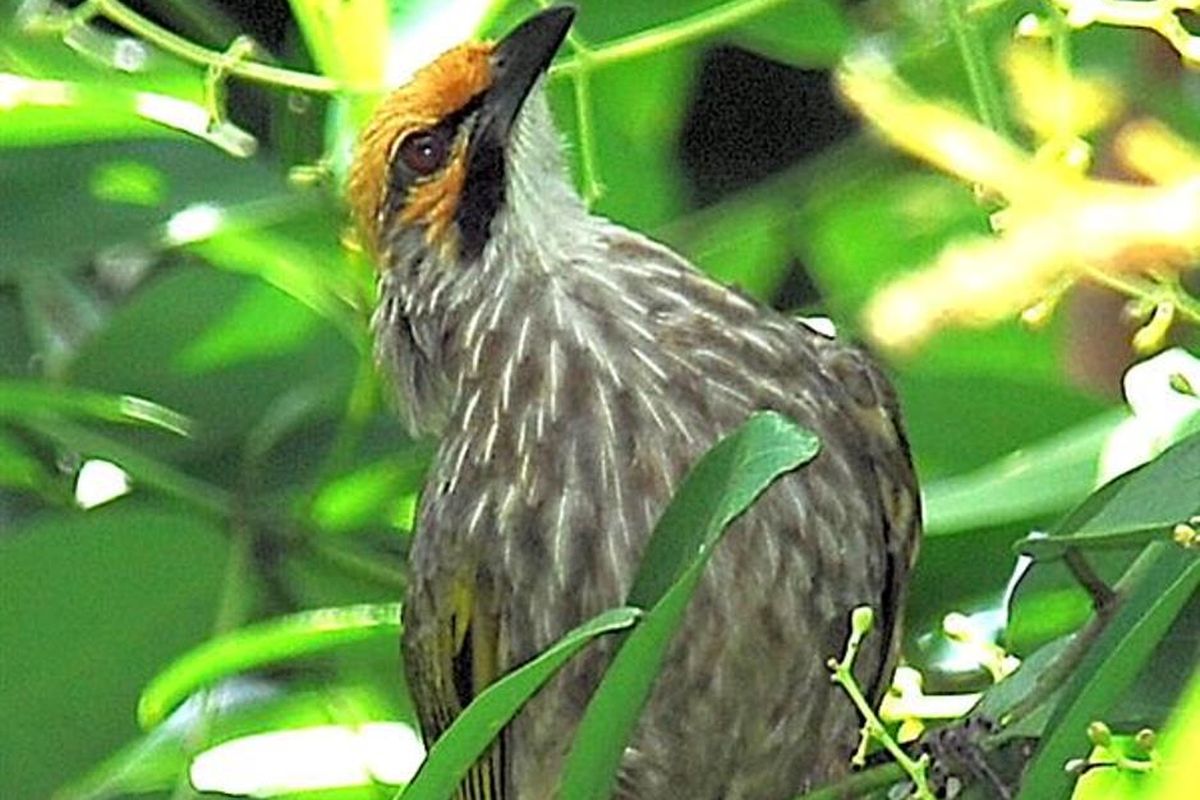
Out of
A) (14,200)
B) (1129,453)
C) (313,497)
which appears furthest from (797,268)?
(1129,453)

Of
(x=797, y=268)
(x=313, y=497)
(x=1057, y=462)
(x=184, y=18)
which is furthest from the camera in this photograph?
(x=184, y=18)

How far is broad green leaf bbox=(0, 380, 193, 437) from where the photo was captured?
6.77 ft

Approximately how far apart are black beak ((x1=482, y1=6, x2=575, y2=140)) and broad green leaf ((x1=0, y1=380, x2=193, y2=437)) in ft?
1.22

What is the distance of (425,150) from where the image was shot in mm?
2195

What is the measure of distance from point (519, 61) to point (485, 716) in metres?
0.87

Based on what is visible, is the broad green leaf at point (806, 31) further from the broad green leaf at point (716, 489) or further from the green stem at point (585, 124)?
the broad green leaf at point (716, 489)

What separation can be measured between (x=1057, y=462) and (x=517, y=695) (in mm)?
606

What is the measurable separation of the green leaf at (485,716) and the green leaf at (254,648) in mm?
607

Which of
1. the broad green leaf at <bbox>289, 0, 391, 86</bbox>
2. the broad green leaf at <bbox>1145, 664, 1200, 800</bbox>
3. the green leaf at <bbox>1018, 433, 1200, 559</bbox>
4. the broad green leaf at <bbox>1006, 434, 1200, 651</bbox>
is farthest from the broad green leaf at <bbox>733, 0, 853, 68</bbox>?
the broad green leaf at <bbox>1145, 664, 1200, 800</bbox>

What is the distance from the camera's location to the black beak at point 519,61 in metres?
1.85

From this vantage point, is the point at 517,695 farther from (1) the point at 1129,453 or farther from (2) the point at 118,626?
(2) the point at 118,626

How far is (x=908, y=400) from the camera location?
2.10 metres

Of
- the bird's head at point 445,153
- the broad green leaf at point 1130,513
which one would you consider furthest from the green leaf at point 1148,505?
the bird's head at point 445,153

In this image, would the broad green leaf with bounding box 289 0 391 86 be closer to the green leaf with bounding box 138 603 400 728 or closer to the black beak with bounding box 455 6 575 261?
the black beak with bounding box 455 6 575 261
